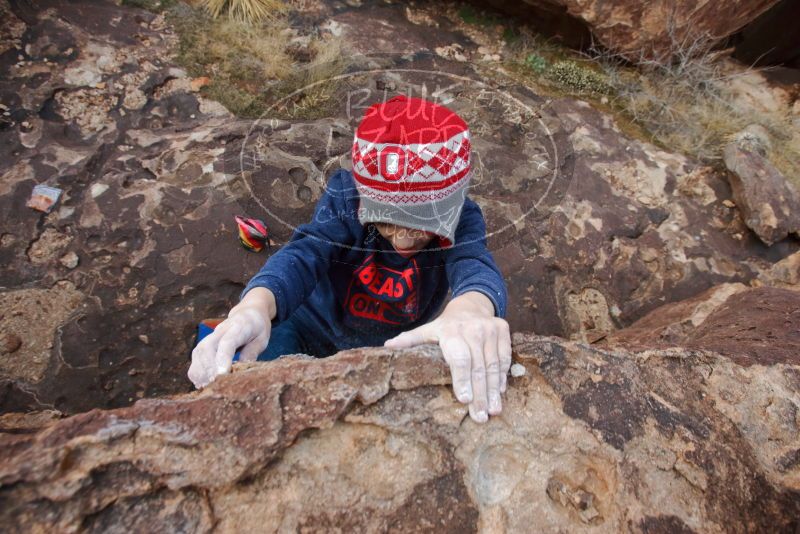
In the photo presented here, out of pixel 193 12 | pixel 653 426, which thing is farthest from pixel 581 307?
pixel 193 12

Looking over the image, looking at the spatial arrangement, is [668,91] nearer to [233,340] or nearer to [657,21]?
[657,21]

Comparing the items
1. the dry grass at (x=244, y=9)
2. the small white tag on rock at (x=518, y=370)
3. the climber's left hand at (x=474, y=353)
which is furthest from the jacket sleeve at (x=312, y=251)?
the dry grass at (x=244, y=9)

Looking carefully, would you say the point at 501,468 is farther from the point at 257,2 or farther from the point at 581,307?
the point at 257,2

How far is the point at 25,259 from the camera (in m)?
2.17

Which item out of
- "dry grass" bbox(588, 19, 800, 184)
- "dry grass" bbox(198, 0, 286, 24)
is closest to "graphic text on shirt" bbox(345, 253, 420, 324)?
"dry grass" bbox(588, 19, 800, 184)

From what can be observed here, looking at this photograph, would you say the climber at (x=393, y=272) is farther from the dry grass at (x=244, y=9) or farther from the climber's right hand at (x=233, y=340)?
the dry grass at (x=244, y=9)

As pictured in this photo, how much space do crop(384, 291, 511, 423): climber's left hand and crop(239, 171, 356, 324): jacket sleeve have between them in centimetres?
49

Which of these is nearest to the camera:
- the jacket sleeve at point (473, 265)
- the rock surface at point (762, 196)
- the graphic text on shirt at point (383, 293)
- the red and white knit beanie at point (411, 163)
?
the red and white knit beanie at point (411, 163)

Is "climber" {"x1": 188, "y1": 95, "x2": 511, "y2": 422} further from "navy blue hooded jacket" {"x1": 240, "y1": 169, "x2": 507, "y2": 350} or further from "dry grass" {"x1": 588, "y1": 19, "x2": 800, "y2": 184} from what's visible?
"dry grass" {"x1": 588, "y1": 19, "x2": 800, "y2": 184}

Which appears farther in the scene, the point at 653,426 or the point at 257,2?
the point at 257,2

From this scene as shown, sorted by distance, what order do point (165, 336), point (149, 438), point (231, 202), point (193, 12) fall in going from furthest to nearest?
point (193, 12) → point (231, 202) → point (165, 336) → point (149, 438)

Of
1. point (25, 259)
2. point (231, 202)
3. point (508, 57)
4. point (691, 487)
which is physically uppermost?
point (691, 487)

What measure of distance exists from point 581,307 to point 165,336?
81.5 inches

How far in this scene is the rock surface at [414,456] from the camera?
2.82 ft
